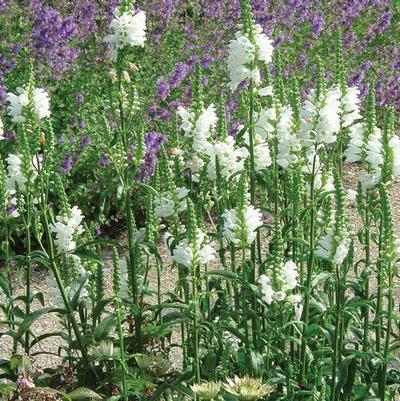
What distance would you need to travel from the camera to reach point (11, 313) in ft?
13.4

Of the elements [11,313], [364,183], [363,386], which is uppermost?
[364,183]

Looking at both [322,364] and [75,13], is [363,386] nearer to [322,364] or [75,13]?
[322,364]

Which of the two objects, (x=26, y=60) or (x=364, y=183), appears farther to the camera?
(x=26, y=60)

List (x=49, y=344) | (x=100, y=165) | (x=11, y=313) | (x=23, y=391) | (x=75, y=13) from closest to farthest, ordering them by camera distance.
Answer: (x=23, y=391)
(x=11, y=313)
(x=49, y=344)
(x=100, y=165)
(x=75, y=13)

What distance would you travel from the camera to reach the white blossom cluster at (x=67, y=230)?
3.99 metres

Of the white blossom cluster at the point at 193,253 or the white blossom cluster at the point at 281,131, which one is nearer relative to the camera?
the white blossom cluster at the point at 193,253

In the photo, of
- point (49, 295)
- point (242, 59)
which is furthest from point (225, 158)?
point (49, 295)

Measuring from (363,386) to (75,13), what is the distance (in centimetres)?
485

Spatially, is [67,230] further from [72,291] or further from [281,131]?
[281,131]

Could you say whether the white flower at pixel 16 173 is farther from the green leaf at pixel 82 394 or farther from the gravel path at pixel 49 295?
the gravel path at pixel 49 295

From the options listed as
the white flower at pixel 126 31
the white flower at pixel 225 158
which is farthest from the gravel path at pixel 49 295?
the white flower at pixel 126 31

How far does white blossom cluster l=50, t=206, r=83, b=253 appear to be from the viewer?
399 cm

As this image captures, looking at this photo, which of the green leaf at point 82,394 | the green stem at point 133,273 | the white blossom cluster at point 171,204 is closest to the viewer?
the green leaf at point 82,394

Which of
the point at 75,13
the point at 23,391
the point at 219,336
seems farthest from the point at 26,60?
the point at 23,391
